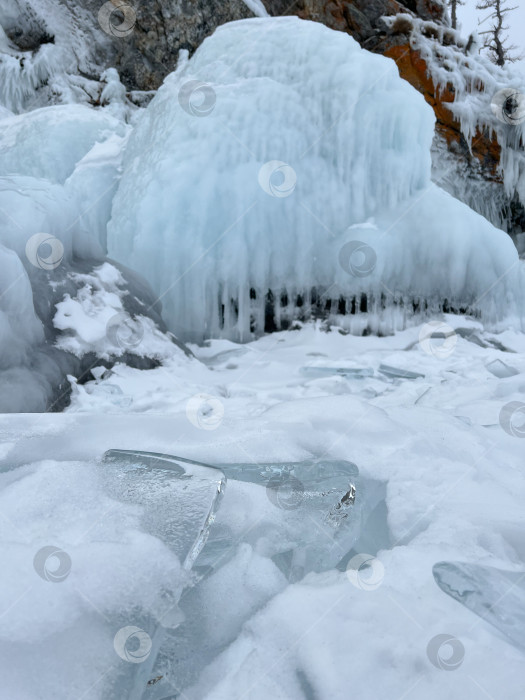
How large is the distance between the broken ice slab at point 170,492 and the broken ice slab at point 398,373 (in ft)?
6.76

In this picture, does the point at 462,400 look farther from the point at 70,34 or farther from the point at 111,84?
the point at 70,34

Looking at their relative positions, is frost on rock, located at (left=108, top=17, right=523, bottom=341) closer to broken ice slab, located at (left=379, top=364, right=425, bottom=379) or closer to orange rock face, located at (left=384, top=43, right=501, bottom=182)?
broken ice slab, located at (left=379, top=364, right=425, bottom=379)

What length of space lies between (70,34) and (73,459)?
987cm

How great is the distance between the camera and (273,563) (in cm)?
90

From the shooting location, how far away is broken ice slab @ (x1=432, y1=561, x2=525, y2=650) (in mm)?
729

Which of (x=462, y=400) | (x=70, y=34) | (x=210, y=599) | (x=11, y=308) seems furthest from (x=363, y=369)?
(x=70, y=34)

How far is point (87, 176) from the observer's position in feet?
16.1

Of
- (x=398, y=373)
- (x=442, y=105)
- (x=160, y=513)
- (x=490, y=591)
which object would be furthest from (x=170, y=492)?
(x=442, y=105)

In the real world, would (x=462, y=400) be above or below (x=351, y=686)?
below

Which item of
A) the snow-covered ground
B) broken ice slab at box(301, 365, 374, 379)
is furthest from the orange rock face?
the snow-covered ground

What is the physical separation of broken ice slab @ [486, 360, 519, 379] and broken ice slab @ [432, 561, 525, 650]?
2.25 metres

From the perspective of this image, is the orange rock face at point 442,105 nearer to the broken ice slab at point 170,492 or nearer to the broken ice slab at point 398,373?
the broken ice slab at point 398,373

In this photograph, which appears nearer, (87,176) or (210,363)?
(210,363)

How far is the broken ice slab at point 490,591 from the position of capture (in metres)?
0.73
